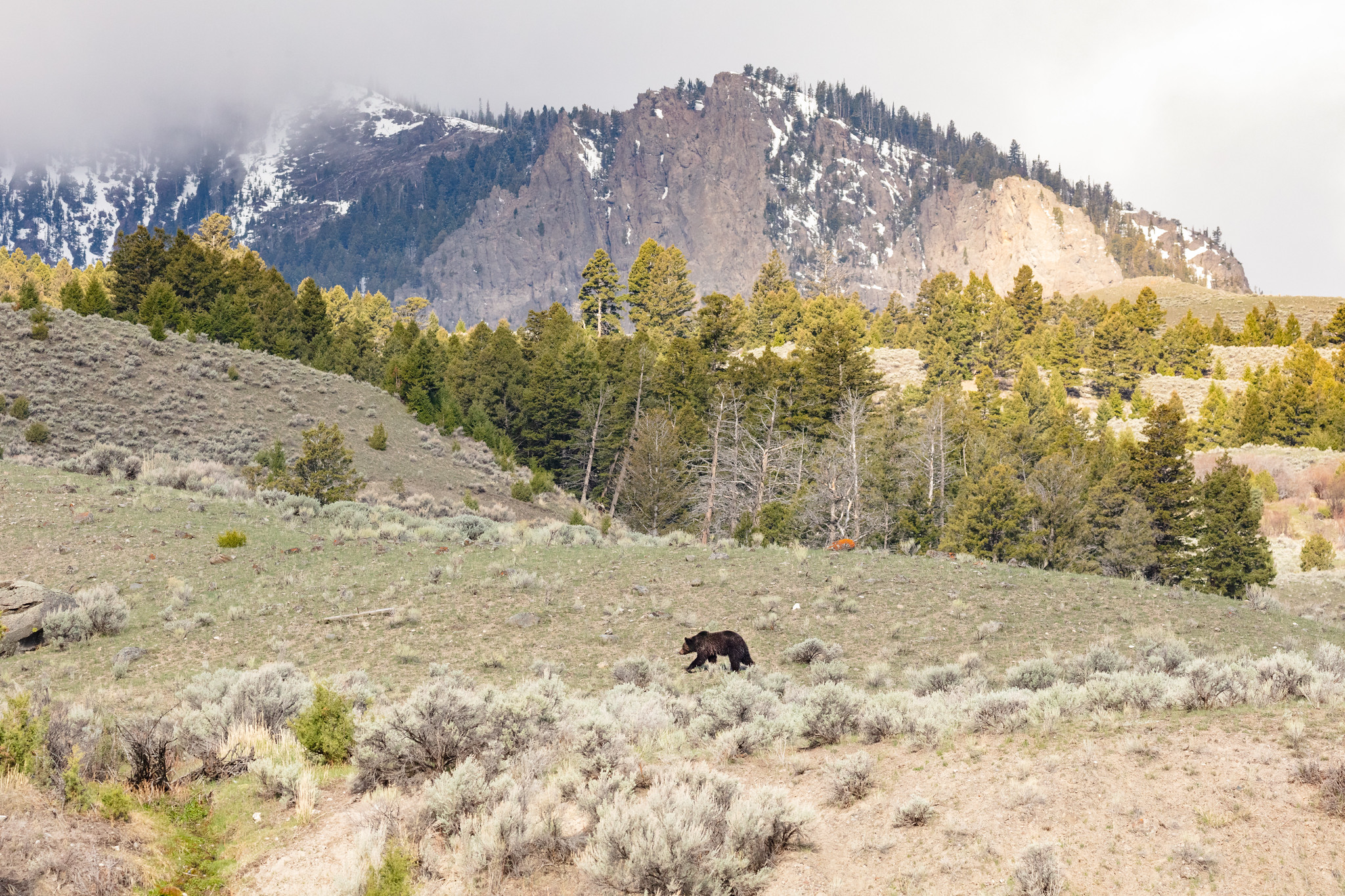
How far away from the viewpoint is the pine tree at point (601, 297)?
77750 millimetres

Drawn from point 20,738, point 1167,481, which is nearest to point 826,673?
point 20,738

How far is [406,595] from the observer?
1548 centimetres

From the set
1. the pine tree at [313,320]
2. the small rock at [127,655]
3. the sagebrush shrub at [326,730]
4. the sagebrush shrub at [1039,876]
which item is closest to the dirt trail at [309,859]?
the sagebrush shrub at [326,730]

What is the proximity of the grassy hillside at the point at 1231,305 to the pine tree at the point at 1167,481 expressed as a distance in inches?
3948

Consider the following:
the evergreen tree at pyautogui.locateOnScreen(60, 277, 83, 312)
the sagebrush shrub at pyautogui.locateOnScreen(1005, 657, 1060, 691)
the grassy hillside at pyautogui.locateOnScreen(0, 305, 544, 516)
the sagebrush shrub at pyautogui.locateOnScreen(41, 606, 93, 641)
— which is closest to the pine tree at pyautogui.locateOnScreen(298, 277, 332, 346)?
the grassy hillside at pyautogui.locateOnScreen(0, 305, 544, 516)

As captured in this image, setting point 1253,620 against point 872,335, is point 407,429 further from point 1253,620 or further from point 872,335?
point 872,335

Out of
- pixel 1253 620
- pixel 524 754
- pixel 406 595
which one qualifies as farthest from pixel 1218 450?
pixel 524 754

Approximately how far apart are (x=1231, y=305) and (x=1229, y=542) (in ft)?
454

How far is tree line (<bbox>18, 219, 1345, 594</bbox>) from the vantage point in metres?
30.2

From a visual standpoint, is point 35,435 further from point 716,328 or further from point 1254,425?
point 1254,425

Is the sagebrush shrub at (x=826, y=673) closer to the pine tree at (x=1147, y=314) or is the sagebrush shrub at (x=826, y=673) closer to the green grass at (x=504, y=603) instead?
the green grass at (x=504, y=603)

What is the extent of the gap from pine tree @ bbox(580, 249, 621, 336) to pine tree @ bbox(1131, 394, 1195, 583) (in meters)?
51.1

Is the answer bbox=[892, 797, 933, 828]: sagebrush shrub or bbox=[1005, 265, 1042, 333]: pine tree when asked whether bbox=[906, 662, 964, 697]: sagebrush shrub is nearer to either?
bbox=[892, 797, 933, 828]: sagebrush shrub

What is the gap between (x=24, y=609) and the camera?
1268cm
